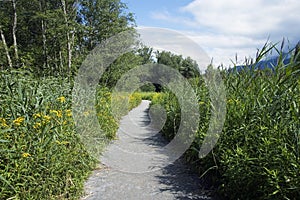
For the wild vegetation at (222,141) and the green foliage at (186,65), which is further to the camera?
the green foliage at (186,65)

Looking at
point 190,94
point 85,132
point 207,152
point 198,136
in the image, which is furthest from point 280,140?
point 190,94

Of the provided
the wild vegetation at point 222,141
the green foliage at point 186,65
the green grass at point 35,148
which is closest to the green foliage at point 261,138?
the wild vegetation at point 222,141

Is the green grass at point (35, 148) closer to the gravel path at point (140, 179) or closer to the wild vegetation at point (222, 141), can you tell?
the wild vegetation at point (222, 141)

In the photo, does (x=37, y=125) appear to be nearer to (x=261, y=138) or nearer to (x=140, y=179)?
(x=140, y=179)

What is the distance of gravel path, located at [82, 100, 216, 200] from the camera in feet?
10.2

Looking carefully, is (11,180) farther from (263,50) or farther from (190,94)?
(190,94)

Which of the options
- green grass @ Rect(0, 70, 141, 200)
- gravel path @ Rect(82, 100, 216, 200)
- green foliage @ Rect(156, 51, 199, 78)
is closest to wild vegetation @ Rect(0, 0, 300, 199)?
green grass @ Rect(0, 70, 141, 200)

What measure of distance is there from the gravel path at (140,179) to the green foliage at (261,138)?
41cm

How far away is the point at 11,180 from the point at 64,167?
698mm

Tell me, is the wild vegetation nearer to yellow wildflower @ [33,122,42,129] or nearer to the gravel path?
yellow wildflower @ [33,122,42,129]

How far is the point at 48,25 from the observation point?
1778 cm

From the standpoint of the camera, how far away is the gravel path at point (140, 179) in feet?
10.2

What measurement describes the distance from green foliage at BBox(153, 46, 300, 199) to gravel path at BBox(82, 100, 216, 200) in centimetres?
41

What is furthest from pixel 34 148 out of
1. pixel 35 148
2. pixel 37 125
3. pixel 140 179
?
pixel 140 179
